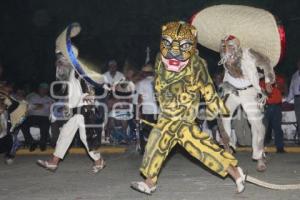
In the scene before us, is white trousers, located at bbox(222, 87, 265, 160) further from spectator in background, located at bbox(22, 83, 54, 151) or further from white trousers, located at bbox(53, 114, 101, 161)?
spectator in background, located at bbox(22, 83, 54, 151)

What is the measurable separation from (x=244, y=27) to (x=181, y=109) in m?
2.12

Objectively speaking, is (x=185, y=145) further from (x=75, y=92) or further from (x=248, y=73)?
(x=75, y=92)

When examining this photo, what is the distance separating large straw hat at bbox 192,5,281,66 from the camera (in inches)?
334

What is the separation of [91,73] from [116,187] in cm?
180

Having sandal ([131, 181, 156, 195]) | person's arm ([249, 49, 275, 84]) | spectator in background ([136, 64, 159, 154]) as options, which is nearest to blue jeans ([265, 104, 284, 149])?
spectator in background ([136, 64, 159, 154])

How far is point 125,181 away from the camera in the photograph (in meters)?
8.29

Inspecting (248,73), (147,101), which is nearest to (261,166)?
(248,73)

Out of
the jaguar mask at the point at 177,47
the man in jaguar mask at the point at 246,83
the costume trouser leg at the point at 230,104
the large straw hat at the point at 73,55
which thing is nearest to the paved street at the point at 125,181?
the man in jaguar mask at the point at 246,83

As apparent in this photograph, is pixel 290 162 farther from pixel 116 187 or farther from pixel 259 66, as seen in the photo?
pixel 116 187

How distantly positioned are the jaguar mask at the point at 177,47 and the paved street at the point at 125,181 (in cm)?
153

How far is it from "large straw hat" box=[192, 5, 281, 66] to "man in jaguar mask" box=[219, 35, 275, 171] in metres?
0.13

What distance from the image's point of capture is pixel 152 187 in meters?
7.10

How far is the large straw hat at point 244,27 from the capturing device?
849 cm

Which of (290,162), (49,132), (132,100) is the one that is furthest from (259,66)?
(49,132)
